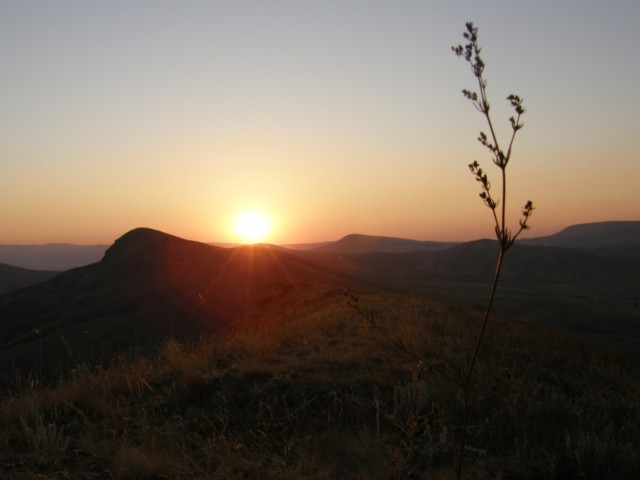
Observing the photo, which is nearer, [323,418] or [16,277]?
[323,418]

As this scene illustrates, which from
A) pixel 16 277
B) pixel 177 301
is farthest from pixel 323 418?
pixel 16 277

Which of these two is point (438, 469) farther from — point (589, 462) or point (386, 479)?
point (589, 462)

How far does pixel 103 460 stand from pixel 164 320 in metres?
19.0

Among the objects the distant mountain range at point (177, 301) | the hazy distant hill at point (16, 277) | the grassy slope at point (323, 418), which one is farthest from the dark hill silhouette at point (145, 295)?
the hazy distant hill at point (16, 277)

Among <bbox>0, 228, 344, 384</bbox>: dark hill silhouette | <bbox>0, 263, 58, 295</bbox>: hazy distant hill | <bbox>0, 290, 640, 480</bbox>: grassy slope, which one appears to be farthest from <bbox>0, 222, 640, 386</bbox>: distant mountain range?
<bbox>0, 263, 58, 295</bbox>: hazy distant hill

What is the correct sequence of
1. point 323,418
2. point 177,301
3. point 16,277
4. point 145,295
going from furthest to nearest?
point 16,277, point 145,295, point 177,301, point 323,418

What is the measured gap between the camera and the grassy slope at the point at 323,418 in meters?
3.77

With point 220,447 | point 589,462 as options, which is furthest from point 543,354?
point 220,447

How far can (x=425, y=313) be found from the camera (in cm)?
1089

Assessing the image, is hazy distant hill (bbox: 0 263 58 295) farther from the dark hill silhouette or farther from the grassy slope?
the grassy slope

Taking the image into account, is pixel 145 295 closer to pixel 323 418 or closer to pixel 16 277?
pixel 323 418

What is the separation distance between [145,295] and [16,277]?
76.5 meters

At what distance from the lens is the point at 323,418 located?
191 inches

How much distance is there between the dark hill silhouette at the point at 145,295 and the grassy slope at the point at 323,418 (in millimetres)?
3347
